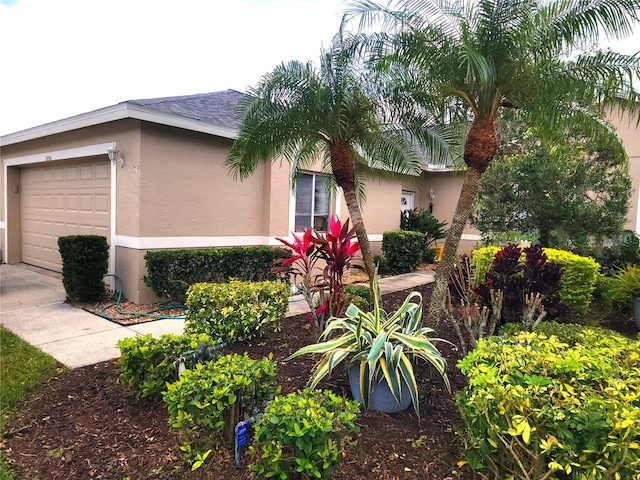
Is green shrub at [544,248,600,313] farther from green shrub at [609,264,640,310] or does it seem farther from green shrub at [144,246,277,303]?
green shrub at [144,246,277,303]

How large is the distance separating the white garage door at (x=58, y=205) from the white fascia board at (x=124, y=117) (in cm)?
79

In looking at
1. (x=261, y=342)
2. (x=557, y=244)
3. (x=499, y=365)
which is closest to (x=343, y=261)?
(x=261, y=342)

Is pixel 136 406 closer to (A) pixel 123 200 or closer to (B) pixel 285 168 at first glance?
(A) pixel 123 200

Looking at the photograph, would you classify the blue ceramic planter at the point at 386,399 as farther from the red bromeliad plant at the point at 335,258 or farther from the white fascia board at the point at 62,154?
the white fascia board at the point at 62,154

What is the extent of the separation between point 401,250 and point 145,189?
709cm

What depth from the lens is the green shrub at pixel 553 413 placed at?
1.78m

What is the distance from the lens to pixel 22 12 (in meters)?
6.37

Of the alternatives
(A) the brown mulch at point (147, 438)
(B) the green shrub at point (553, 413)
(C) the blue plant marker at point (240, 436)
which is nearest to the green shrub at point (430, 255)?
(A) the brown mulch at point (147, 438)

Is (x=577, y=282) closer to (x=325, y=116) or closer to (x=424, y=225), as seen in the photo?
(x=325, y=116)

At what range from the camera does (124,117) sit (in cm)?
642

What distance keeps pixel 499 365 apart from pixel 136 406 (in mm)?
2811

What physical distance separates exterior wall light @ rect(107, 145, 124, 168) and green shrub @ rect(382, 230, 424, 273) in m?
7.22

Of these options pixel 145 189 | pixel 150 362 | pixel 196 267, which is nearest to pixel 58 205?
pixel 145 189

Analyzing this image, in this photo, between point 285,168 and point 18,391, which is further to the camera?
point 285,168
